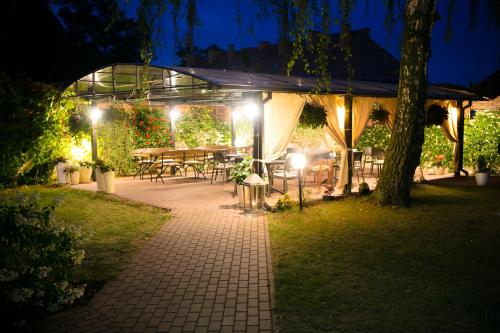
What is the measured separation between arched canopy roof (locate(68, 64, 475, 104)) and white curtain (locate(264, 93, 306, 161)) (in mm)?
280

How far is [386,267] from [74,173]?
9.27m

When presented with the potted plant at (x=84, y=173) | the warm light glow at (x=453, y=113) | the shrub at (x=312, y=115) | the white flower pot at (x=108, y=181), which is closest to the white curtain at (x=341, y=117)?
the shrub at (x=312, y=115)

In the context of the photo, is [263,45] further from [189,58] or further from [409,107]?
[189,58]

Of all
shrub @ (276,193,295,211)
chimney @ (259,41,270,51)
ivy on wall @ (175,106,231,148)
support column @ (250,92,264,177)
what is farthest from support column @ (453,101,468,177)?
chimney @ (259,41,270,51)

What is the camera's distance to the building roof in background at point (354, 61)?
77.5ft

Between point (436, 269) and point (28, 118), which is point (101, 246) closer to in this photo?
point (436, 269)

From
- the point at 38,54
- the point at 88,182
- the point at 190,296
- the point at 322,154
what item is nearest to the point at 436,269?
the point at 190,296

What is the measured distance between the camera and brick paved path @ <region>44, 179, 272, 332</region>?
3.74 metres

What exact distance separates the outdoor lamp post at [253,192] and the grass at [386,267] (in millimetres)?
621

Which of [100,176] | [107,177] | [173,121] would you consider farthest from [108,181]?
[173,121]

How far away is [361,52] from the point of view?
24750 mm

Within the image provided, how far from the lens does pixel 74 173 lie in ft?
38.5

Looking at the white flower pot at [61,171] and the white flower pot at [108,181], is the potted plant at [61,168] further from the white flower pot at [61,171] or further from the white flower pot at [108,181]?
the white flower pot at [108,181]

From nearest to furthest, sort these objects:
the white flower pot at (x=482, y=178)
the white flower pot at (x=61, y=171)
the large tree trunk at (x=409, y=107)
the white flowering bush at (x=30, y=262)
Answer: the white flowering bush at (x=30, y=262), the large tree trunk at (x=409, y=107), the white flower pot at (x=482, y=178), the white flower pot at (x=61, y=171)
